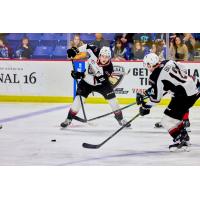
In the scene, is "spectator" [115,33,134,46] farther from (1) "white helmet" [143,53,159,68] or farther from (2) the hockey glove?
(2) the hockey glove

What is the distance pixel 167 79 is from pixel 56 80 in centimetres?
79

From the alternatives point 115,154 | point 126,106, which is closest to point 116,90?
point 126,106

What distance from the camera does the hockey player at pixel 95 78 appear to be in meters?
4.61

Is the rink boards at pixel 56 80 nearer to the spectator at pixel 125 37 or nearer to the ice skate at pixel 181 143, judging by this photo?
the spectator at pixel 125 37

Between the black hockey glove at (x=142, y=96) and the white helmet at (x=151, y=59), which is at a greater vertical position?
the white helmet at (x=151, y=59)

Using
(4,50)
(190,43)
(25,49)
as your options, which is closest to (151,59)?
(190,43)

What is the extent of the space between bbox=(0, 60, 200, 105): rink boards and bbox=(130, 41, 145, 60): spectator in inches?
1.4

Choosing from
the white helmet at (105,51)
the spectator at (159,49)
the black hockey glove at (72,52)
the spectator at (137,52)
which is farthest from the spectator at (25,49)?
the spectator at (159,49)

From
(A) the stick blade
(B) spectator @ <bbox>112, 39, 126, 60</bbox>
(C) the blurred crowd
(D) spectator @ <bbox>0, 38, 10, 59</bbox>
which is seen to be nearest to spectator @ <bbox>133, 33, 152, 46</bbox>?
(C) the blurred crowd

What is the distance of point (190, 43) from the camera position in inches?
182

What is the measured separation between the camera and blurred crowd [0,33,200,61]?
460 centimetres

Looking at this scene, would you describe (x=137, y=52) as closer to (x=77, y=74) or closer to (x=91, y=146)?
(x=77, y=74)

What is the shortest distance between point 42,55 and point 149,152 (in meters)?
1.02

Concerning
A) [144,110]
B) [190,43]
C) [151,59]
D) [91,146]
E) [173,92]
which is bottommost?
[91,146]
